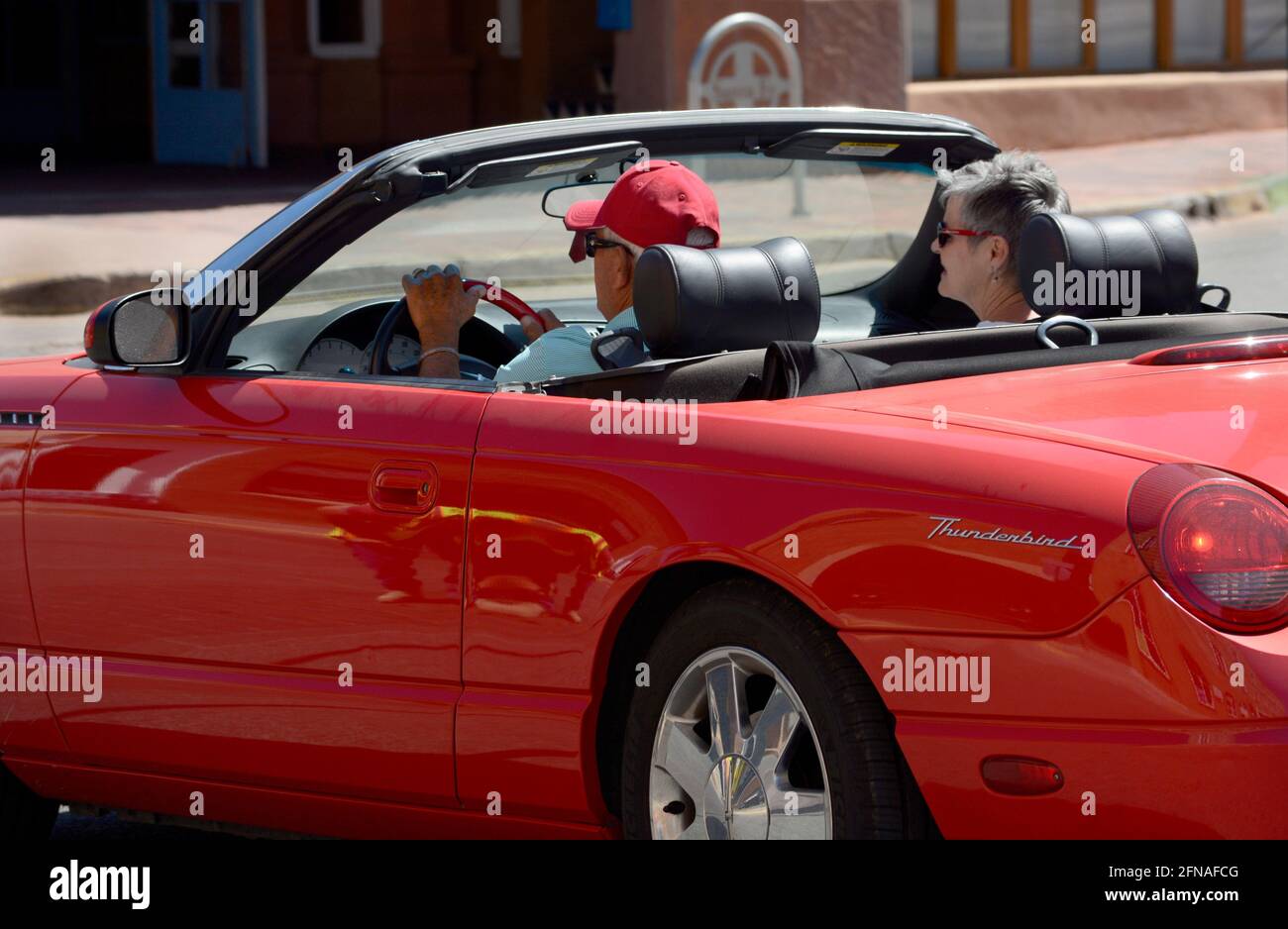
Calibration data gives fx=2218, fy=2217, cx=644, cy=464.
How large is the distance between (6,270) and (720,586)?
1259 cm

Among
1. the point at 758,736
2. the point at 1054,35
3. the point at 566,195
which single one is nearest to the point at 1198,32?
the point at 1054,35

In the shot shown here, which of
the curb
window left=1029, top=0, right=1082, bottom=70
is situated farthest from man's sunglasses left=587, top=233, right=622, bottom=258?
window left=1029, top=0, right=1082, bottom=70

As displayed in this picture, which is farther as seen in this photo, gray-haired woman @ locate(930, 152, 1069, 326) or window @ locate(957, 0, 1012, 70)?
window @ locate(957, 0, 1012, 70)

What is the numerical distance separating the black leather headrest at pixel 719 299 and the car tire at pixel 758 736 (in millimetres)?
576

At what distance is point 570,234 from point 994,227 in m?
8.64

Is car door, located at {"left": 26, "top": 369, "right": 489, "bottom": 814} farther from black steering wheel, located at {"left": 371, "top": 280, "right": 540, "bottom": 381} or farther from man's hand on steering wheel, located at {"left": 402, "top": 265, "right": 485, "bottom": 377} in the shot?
black steering wheel, located at {"left": 371, "top": 280, "right": 540, "bottom": 381}

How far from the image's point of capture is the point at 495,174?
14.9 ft

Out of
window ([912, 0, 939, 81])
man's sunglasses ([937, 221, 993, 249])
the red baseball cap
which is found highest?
window ([912, 0, 939, 81])

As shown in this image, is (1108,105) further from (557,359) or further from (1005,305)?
(557,359)

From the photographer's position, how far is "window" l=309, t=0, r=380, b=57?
24875 mm

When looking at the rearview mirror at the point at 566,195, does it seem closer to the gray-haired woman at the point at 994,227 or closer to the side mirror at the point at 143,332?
the gray-haired woman at the point at 994,227

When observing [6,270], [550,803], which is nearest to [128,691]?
[550,803]

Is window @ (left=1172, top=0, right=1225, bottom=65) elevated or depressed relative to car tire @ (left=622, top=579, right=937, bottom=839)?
elevated

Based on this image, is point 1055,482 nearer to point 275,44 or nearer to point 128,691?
point 128,691
